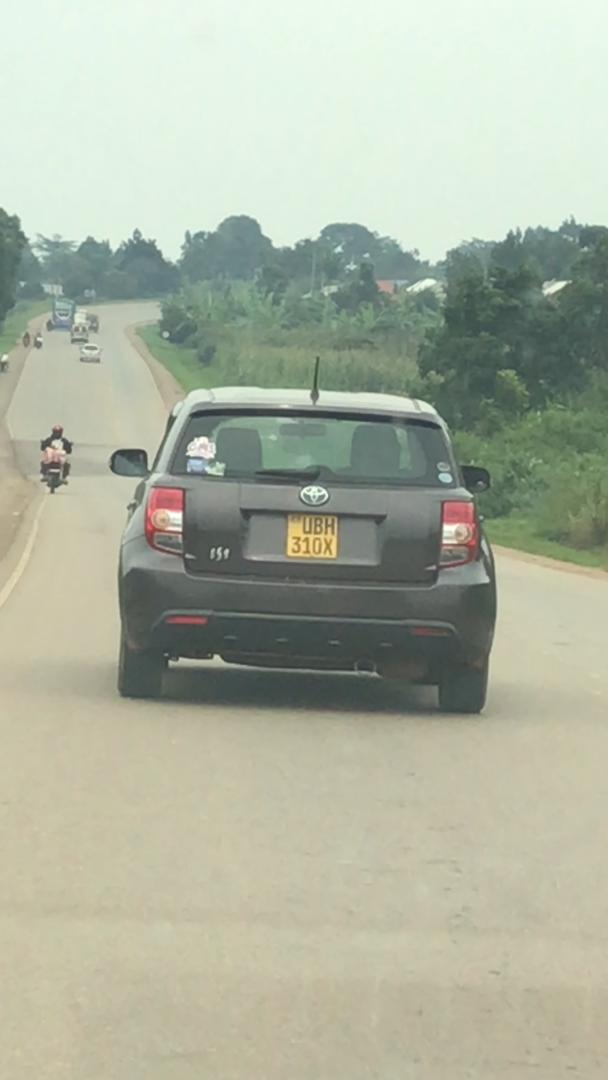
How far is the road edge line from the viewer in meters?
20.9

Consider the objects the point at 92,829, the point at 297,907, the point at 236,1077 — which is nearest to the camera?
the point at 236,1077

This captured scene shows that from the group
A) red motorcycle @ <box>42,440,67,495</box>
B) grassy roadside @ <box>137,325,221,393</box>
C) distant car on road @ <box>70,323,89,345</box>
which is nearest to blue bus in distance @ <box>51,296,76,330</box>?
grassy roadside @ <box>137,325,221,393</box>

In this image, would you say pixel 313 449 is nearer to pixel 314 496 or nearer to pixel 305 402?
pixel 305 402

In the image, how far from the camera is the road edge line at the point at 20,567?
824 inches

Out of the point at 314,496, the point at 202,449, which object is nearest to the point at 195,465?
the point at 202,449

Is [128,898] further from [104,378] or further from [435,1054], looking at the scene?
[104,378]

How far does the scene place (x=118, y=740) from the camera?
10.7 m

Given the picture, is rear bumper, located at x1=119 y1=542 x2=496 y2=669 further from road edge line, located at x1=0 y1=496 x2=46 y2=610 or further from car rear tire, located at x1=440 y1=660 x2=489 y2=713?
road edge line, located at x1=0 y1=496 x2=46 y2=610

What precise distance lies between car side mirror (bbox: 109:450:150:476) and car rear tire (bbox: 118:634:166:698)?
4.23 ft

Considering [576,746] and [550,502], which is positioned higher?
[576,746]

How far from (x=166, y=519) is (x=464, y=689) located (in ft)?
6.28

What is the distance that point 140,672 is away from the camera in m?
11.9

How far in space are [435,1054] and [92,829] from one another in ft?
10.0

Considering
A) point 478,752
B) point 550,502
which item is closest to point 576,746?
point 478,752
